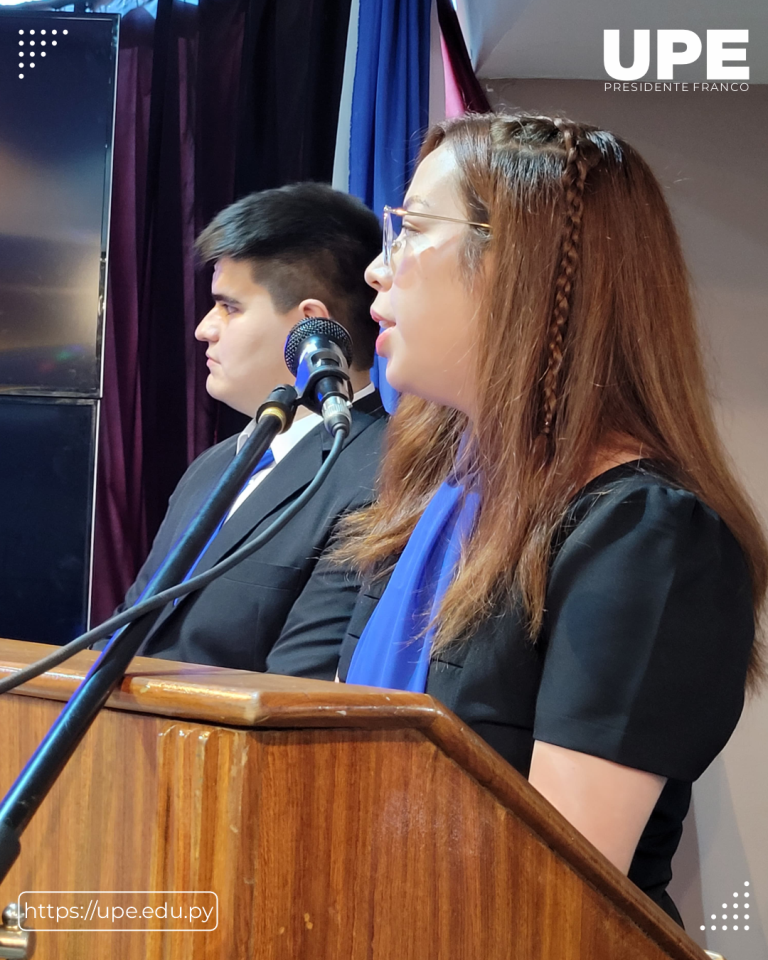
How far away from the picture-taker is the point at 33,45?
220 centimetres

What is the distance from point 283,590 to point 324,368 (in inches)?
34.7

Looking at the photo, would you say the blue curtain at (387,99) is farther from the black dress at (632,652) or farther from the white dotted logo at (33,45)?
the black dress at (632,652)

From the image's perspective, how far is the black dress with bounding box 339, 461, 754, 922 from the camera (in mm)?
897

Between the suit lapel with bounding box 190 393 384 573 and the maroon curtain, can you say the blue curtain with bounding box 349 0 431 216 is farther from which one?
the suit lapel with bounding box 190 393 384 573

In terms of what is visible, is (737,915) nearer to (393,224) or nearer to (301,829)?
(393,224)

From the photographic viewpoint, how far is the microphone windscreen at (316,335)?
0.95 meters

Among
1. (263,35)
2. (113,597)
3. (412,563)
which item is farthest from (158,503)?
(412,563)

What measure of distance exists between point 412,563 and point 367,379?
2.92ft

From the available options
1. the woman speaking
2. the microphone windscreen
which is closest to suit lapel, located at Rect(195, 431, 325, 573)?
the woman speaking

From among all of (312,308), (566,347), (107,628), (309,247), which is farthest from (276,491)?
(107,628)

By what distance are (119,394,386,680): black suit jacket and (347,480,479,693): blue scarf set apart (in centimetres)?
37

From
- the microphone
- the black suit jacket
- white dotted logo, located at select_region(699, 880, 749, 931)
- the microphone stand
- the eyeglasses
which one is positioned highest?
the eyeglasses

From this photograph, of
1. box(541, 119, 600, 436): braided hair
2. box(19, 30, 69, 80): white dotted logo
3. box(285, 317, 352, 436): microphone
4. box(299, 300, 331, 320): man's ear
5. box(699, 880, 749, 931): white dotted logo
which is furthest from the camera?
box(699, 880, 749, 931): white dotted logo

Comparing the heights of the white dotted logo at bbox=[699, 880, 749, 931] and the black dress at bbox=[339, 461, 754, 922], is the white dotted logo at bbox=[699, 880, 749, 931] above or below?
below
